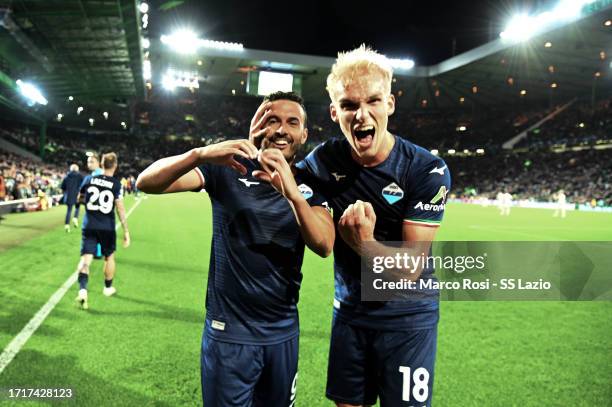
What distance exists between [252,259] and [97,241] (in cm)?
497

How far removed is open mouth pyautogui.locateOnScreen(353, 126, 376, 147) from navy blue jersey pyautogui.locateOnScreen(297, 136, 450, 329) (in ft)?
0.50

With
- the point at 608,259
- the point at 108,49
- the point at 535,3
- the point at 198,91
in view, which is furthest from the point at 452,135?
the point at 608,259

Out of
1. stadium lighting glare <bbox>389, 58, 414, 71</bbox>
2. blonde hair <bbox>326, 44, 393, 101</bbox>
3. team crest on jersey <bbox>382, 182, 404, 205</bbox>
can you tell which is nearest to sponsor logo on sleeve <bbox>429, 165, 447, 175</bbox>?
team crest on jersey <bbox>382, 182, 404, 205</bbox>

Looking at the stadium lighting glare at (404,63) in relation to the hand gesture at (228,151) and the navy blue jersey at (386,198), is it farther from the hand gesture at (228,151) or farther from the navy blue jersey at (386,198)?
the hand gesture at (228,151)

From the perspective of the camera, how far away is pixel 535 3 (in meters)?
35.0

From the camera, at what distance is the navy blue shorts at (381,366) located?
7.09 feet

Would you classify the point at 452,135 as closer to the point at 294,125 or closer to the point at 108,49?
the point at 108,49

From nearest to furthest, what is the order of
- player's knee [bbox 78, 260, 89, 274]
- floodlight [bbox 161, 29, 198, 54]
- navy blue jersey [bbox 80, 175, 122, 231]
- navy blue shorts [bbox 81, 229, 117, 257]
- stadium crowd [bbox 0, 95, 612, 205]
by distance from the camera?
player's knee [bbox 78, 260, 89, 274], navy blue shorts [bbox 81, 229, 117, 257], navy blue jersey [bbox 80, 175, 122, 231], stadium crowd [bbox 0, 95, 612, 205], floodlight [bbox 161, 29, 198, 54]

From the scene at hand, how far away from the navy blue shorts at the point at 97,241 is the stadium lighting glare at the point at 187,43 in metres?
Answer: 40.4

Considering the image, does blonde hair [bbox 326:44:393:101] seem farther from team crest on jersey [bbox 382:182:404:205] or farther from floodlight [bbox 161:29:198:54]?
floodlight [bbox 161:29:198:54]

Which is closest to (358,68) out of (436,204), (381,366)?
(436,204)

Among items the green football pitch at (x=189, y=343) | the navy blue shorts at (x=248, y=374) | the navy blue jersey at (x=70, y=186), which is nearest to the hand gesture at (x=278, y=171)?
the navy blue shorts at (x=248, y=374)

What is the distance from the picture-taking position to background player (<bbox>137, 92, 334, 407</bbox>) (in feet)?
6.62

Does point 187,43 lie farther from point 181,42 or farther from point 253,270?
point 253,270
